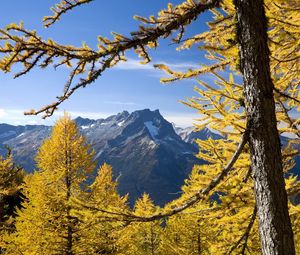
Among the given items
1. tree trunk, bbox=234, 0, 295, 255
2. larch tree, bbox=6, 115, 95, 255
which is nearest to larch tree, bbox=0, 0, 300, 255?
tree trunk, bbox=234, 0, 295, 255

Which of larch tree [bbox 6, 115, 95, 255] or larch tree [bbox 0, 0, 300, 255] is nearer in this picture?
larch tree [bbox 0, 0, 300, 255]

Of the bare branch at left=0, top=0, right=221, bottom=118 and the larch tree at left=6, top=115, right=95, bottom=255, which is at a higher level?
the bare branch at left=0, top=0, right=221, bottom=118

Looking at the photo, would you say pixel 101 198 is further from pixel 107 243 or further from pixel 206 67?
pixel 206 67

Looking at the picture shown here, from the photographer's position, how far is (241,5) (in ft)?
12.3

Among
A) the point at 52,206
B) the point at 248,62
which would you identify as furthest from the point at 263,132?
the point at 52,206

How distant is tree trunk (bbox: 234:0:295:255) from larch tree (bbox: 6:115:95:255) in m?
9.64

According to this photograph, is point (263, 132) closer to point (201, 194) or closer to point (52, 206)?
point (201, 194)

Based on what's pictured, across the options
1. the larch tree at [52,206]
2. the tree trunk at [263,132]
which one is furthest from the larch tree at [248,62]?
the larch tree at [52,206]

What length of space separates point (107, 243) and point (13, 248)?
3678 mm

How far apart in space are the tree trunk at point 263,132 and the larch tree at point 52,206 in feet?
31.6

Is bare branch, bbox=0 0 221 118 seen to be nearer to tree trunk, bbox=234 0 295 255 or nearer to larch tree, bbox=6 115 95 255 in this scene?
tree trunk, bbox=234 0 295 255

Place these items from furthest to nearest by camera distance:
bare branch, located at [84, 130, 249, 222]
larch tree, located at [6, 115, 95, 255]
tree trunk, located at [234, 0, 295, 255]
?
larch tree, located at [6, 115, 95, 255]
bare branch, located at [84, 130, 249, 222]
tree trunk, located at [234, 0, 295, 255]

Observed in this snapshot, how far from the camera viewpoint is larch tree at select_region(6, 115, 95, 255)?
43.3ft

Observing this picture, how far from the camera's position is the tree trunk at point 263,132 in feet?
11.6
